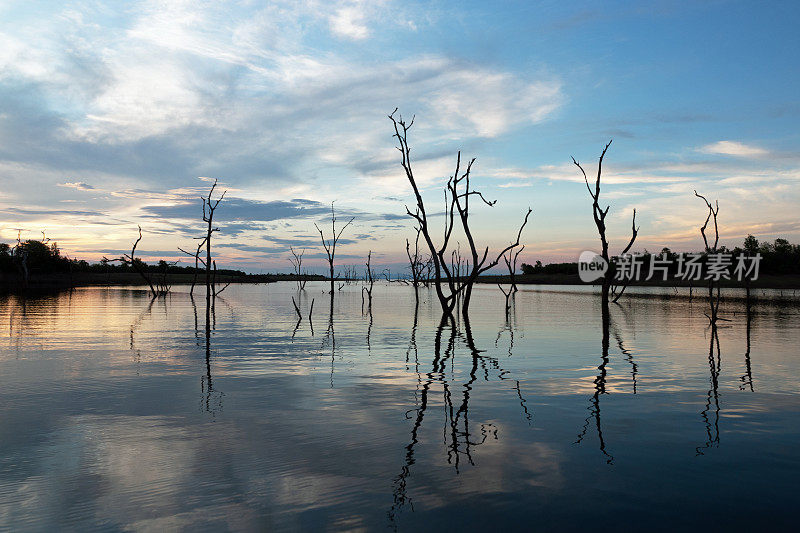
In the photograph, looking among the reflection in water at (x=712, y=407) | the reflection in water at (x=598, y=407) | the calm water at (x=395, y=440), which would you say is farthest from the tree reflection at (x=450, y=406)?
the reflection in water at (x=712, y=407)

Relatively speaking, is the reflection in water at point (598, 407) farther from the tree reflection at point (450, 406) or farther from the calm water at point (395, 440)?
the tree reflection at point (450, 406)

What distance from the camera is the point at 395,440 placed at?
24.3 feet

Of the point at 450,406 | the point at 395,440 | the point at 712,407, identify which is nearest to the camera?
the point at 395,440

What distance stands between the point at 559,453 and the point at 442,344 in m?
11.9

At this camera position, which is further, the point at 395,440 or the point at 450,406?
the point at 450,406

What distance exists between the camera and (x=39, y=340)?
1823cm

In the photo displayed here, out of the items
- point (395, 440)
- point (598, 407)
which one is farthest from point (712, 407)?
point (395, 440)

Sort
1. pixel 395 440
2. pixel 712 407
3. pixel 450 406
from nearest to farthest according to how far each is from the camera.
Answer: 1. pixel 395 440
2. pixel 450 406
3. pixel 712 407

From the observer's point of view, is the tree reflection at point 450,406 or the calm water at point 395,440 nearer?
the calm water at point 395,440

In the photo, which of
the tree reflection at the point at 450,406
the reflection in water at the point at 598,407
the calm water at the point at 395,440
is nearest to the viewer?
the calm water at the point at 395,440

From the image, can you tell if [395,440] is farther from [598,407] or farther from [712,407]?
[712,407]

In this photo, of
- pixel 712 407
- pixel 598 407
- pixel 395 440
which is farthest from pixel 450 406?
pixel 712 407

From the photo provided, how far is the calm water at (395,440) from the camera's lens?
521 cm

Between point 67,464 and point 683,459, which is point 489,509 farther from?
point 67,464
